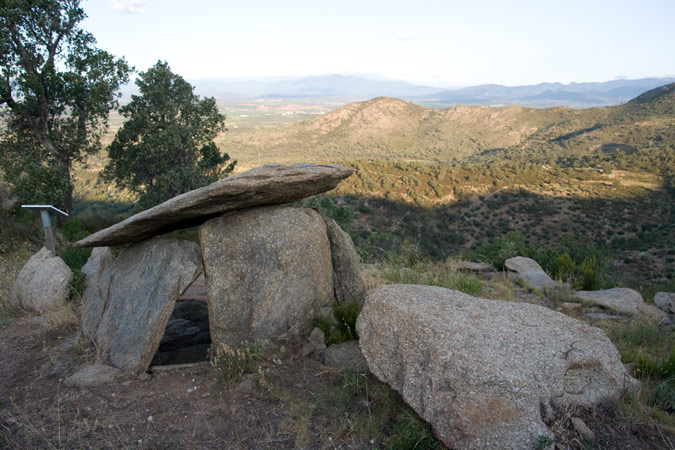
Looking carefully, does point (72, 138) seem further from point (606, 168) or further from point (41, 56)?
point (606, 168)

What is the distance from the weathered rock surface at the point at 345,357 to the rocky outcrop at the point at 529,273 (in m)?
4.91

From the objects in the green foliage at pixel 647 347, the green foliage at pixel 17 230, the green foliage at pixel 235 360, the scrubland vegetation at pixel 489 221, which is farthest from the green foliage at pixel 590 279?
the green foliage at pixel 17 230

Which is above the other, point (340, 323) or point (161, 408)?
point (340, 323)

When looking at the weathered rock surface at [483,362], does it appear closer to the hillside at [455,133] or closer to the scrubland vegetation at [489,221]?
the scrubland vegetation at [489,221]

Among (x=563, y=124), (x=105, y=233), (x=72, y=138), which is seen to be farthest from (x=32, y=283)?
(x=563, y=124)

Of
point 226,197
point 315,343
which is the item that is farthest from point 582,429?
point 226,197

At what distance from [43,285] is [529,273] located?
9393 millimetres

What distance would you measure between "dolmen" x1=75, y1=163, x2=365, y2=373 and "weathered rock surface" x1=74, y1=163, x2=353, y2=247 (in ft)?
0.04

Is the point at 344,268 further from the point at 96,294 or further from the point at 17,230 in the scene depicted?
the point at 17,230

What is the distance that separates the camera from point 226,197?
495 cm

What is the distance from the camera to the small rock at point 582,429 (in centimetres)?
331

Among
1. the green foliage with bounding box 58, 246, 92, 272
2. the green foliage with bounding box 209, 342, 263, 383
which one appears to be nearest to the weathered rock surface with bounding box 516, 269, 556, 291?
the green foliage with bounding box 209, 342, 263, 383

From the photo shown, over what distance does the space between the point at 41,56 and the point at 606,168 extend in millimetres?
40805

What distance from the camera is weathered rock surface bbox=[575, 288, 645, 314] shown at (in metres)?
7.07
